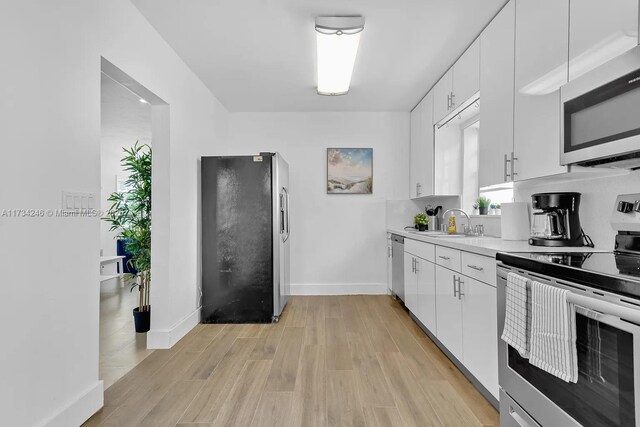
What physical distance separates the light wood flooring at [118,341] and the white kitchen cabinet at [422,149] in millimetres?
3304

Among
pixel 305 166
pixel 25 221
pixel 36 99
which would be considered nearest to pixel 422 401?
pixel 25 221

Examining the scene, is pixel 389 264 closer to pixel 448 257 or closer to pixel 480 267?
pixel 448 257

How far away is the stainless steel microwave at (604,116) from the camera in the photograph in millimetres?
1346

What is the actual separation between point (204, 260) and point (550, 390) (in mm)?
3145

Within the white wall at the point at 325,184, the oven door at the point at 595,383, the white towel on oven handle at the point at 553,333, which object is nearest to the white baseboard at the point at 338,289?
the white wall at the point at 325,184

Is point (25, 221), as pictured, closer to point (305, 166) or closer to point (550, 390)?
point (550, 390)

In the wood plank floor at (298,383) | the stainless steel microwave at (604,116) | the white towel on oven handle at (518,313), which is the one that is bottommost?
the wood plank floor at (298,383)

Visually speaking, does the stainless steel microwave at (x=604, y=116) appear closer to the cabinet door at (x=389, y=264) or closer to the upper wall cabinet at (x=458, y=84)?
the upper wall cabinet at (x=458, y=84)

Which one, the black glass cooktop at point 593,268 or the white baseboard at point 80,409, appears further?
the white baseboard at point 80,409

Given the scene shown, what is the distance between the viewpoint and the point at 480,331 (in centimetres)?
203

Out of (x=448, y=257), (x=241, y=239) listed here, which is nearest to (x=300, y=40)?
(x=241, y=239)

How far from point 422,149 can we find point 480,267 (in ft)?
8.47

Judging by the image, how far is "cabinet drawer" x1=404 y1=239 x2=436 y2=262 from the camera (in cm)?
292

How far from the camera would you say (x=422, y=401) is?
2064 millimetres
